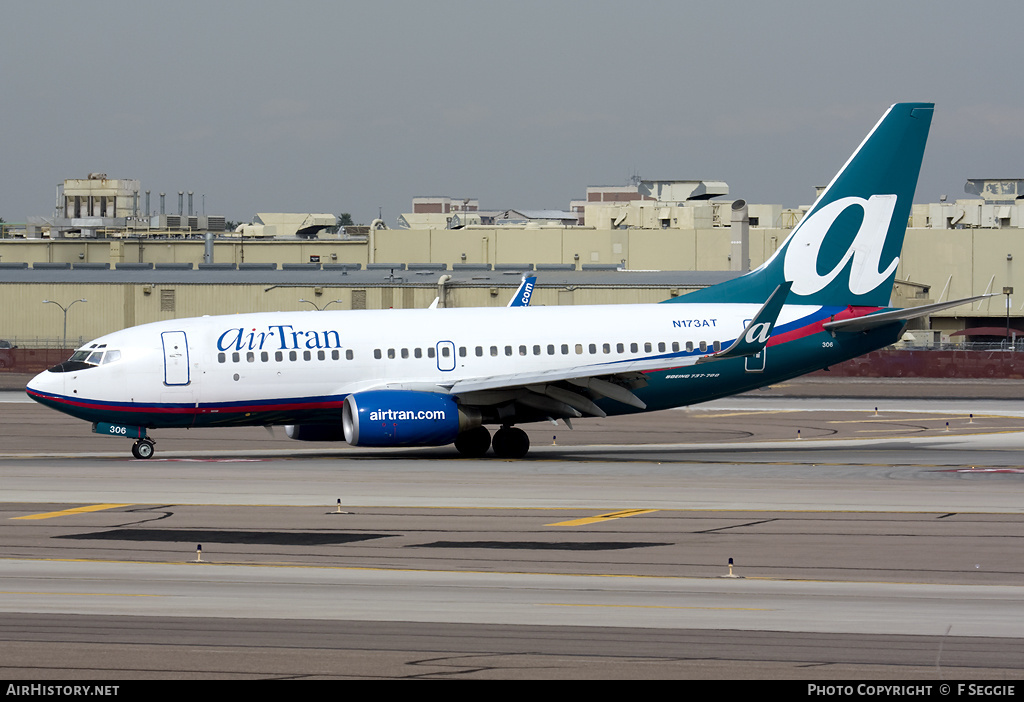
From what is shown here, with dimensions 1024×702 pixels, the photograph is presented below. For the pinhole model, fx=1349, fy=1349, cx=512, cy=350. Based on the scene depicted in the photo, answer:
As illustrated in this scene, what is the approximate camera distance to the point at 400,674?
47.3 feet

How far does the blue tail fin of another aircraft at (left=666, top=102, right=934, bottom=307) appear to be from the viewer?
41531 mm

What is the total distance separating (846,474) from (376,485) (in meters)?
11.9

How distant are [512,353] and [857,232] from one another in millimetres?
11652

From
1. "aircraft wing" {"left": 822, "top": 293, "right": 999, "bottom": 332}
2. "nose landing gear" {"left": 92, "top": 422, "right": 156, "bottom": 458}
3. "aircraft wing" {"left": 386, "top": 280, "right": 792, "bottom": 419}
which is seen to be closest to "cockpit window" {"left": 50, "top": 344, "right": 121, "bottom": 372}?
"nose landing gear" {"left": 92, "top": 422, "right": 156, "bottom": 458}

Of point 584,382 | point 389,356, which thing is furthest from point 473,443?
point 584,382

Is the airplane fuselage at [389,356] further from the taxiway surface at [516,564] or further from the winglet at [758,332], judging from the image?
the winglet at [758,332]

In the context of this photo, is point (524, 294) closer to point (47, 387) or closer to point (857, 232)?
point (857, 232)

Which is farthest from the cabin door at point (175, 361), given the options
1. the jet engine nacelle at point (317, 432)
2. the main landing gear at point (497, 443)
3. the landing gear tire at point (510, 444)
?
the landing gear tire at point (510, 444)

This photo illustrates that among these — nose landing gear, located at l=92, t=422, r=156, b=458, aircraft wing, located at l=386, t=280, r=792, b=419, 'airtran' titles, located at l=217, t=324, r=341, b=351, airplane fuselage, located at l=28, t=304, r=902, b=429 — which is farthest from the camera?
'airtran' titles, located at l=217, t=324, r=341, b=351

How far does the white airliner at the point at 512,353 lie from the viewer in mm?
37469

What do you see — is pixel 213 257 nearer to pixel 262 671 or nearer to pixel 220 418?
pixel 220 418

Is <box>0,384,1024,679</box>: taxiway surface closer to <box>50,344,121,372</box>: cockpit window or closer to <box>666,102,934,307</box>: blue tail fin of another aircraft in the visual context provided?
<box>50,344,121,372</box>: cockpit window

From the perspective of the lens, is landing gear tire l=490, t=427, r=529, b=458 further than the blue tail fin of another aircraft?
No
